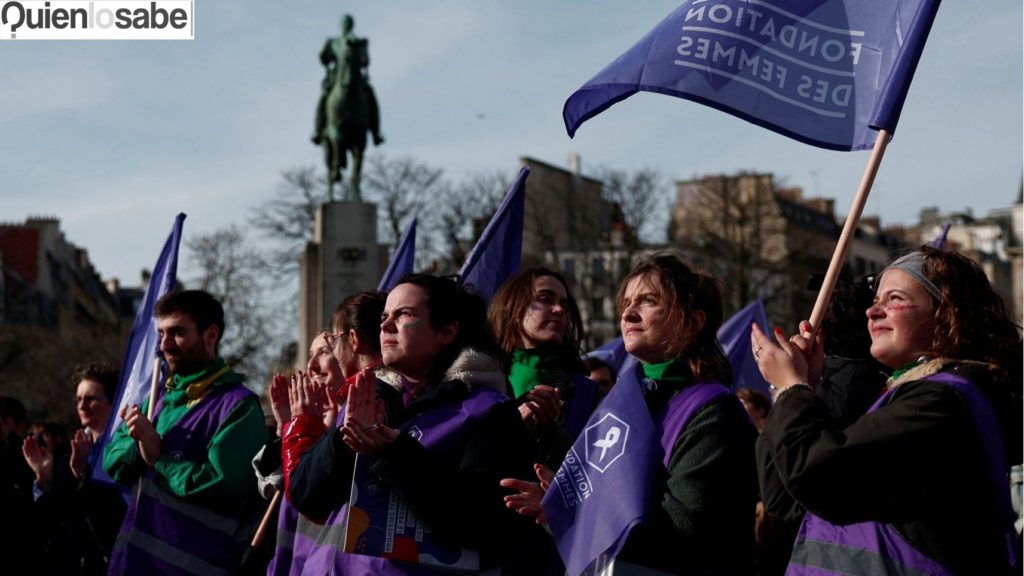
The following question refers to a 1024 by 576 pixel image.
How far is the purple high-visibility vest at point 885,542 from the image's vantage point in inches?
152

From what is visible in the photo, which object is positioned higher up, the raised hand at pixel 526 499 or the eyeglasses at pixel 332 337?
the eyeglasses at pixel 332 337

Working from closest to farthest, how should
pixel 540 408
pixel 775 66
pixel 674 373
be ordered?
pixel 674 373 → pixel 775 66 → pixel 540 408

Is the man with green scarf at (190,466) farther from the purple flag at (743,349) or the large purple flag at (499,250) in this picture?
the purple flag at (743,349)

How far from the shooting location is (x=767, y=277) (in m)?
44.0

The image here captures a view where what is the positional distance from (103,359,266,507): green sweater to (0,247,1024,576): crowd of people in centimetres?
1

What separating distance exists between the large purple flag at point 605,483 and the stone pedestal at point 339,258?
17694 millimetres

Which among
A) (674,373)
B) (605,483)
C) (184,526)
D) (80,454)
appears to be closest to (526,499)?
(605,483)

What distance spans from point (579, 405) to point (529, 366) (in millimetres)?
257

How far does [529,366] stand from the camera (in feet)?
19.8

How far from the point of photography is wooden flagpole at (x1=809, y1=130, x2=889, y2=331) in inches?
164

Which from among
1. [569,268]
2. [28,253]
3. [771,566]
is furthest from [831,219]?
[771,566]

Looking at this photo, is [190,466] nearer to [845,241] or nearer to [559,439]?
[559,439]

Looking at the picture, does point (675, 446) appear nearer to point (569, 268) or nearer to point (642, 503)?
point (642, 503)

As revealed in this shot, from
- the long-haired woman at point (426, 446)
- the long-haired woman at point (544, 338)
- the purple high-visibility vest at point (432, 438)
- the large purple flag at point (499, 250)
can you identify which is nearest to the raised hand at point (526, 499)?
the long-haired woman at point (426, 446)
